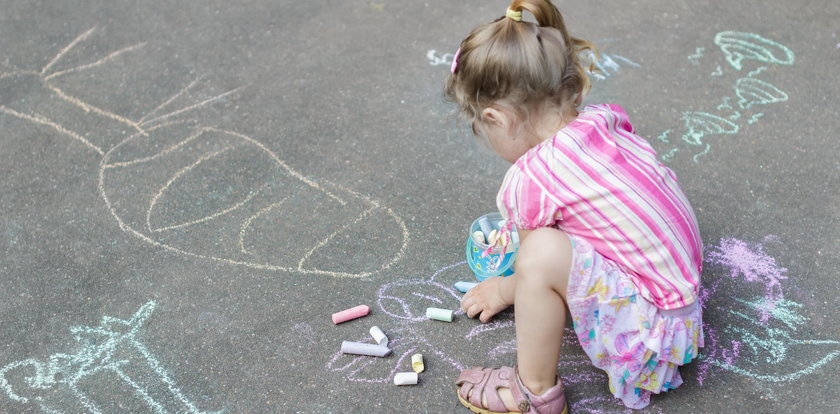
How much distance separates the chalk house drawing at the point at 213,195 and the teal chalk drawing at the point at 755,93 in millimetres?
1666

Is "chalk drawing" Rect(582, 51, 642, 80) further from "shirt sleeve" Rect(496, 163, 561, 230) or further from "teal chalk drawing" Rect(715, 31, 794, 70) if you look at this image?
"shirt sleeve" Rect(496, 163, 561, 230)

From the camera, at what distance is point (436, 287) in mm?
2547

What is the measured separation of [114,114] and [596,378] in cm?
232

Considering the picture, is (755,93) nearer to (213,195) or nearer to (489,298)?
(489,298)

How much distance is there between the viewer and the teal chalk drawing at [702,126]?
10.3ft

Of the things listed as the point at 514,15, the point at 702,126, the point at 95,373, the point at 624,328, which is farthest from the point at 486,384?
the point at 702,126

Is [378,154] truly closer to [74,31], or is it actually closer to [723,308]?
[723,308]

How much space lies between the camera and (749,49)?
3.67 metres

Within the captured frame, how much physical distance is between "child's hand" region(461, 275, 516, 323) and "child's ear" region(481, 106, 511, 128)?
0.52 metres

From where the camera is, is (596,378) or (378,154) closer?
(596,378)

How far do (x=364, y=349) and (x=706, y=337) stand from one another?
104 centimetres

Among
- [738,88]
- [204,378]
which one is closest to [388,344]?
[204,378]

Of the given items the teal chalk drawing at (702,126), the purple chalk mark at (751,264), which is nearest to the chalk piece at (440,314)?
the purple chalk mark at (751,264)

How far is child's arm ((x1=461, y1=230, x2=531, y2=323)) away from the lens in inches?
92.0
